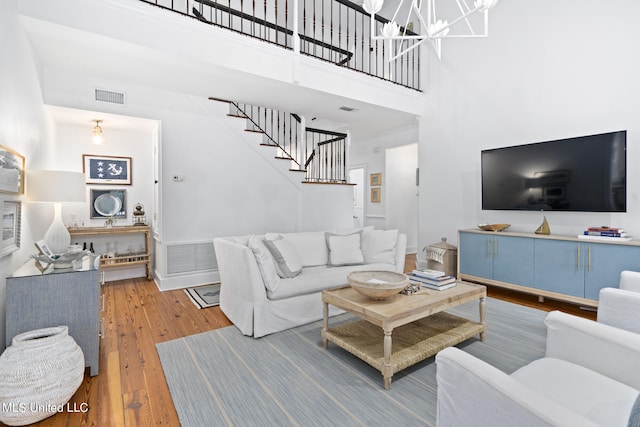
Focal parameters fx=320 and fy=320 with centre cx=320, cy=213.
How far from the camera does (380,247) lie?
3846 mm

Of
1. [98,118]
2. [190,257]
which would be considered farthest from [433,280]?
[98,118]

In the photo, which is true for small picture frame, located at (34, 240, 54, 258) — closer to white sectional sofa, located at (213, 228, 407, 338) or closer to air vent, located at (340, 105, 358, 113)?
white sectional sofa, located at (213, 228, 407, 338)

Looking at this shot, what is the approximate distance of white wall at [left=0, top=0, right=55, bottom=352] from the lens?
2035 millimetres

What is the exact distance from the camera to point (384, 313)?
6.64 ft

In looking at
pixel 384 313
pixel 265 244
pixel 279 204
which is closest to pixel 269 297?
pixel 265 244

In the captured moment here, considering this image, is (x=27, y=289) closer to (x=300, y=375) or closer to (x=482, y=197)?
(x=300, y=375)

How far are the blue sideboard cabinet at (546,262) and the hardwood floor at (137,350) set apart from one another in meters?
0.25

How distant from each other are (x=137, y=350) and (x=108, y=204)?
2972 mm

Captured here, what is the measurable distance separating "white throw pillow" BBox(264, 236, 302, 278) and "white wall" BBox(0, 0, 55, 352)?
1.88 metres

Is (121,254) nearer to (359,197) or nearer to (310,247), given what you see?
(310,247)

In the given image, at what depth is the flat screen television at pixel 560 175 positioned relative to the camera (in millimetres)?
3271

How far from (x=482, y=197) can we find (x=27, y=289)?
4.78 metres

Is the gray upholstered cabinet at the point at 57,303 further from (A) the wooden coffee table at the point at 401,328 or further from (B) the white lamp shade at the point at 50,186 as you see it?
(A) the wooden coffee table at the point at 401,328

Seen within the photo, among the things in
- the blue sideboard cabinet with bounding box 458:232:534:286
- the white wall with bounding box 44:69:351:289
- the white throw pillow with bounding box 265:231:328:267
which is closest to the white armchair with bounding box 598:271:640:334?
the blue sideboard cabinet with bounding box 458:232:534:286
